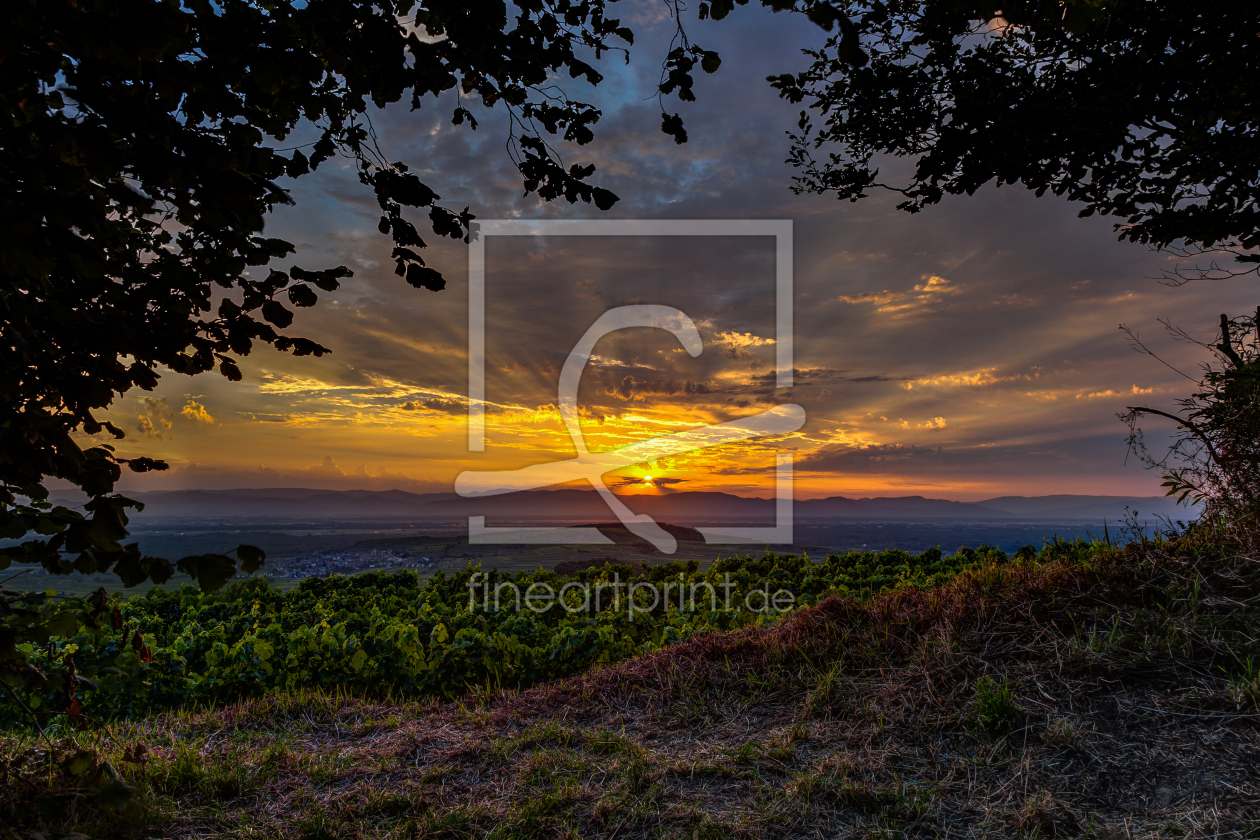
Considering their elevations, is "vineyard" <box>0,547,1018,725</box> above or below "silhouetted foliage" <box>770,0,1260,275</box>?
below

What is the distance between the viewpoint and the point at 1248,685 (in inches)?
132

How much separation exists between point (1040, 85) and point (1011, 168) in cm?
125

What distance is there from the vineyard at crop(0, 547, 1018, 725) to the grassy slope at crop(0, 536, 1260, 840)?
657mm

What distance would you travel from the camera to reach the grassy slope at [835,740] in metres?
3.01

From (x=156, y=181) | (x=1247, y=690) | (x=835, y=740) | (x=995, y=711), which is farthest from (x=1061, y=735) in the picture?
(x=156, y=181)

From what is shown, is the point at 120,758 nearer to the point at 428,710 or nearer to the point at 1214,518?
the point at 428,710

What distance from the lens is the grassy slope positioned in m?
3.01

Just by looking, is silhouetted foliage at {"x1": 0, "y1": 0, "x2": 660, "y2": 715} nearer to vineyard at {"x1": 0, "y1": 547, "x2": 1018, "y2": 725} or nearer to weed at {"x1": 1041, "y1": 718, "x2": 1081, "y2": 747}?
vineyard at {"x1": 0, "y1": 547, "x2": 1018, "y2": 725}

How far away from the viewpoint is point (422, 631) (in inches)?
260

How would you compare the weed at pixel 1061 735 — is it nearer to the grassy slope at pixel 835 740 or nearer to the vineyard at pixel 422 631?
the grassy slope at pixel 835 740

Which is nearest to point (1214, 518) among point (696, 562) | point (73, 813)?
point (696, 562)

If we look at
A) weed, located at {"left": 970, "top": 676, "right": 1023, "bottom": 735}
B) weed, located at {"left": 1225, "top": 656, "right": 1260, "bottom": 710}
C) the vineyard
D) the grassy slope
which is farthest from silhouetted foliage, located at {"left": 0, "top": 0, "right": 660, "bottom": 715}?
weed, located at {"left": 1225, "top": 656, "right": 1260, "bottom": 710}

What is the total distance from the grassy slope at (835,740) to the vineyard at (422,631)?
2.16 ft

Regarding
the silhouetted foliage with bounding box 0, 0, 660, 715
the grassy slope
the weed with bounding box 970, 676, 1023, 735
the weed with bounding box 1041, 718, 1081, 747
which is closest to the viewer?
the silhouetted foliage with bounding box 0, 0, 660, 715
